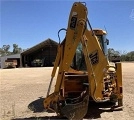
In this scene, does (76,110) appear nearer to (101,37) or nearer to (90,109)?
(90,109)

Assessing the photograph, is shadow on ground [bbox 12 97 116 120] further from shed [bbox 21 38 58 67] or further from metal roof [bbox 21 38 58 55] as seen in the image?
shed [bbox 21 38 58 67]

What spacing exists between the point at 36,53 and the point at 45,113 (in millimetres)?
55391

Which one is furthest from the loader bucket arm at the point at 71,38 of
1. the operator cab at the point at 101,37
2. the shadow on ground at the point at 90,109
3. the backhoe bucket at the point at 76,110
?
the operator cab at the point at 101,37

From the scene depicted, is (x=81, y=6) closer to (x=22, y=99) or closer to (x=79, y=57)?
(x=79, y=57)

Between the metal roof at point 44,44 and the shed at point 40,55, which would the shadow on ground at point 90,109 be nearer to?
the metal roof at point 44,44

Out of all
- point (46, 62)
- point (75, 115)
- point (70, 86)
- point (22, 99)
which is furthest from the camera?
point (46, 62)

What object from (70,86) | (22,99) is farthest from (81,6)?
(22,99)

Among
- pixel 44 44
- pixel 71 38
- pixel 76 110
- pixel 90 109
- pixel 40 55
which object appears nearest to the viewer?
pixel 76 110

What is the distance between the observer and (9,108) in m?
10.8

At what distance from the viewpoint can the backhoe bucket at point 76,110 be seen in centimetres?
791

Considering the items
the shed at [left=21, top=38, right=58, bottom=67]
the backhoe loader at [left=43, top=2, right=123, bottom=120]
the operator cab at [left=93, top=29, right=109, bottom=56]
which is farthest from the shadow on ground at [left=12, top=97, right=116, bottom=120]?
the shed at [left=21, top=38, right=58, bottom=67]

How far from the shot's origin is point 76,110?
7.96 m

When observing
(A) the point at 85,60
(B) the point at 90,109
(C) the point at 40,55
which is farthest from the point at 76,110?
(C) the point at 40,55

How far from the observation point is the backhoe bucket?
26.0ft
